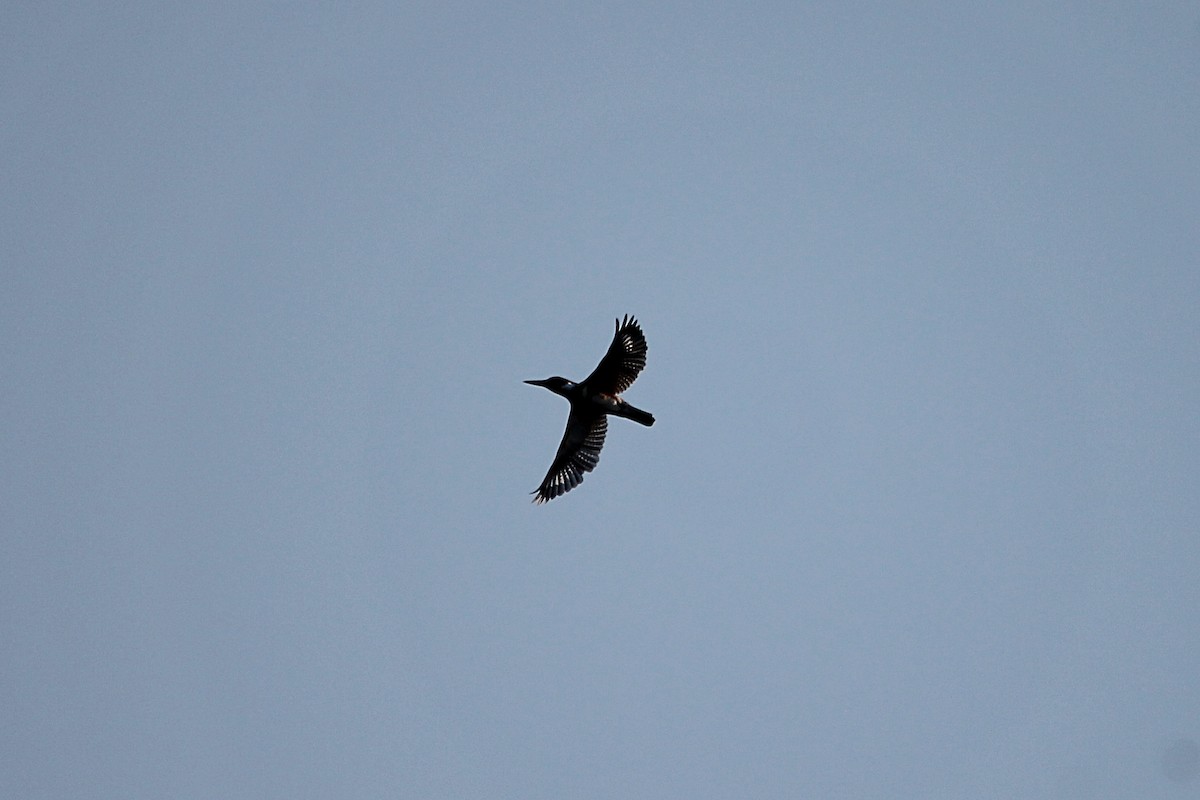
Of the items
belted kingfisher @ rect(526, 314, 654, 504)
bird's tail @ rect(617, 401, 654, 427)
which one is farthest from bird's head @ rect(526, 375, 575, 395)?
bird's tail @ rect(617, 401, 654, 427)

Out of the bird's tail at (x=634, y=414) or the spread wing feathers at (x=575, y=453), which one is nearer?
the bird's tail at (x=634, y=414)

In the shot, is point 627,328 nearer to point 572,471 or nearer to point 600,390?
point 600,390

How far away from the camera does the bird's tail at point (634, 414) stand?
27781 mm

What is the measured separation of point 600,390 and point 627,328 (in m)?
1.67

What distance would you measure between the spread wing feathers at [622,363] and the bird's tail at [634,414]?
623mm

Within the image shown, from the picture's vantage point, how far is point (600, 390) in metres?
28.4

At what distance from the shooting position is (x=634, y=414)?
28.0 m

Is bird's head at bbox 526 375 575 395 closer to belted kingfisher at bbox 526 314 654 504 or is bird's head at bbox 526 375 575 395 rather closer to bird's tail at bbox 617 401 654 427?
belted kingfisher at bbox 526 314 654 504

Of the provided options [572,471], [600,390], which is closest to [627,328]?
[600,390]

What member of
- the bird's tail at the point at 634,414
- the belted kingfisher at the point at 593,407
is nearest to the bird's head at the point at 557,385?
the belted kingfisher at the point at 593,407

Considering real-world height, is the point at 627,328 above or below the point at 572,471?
above

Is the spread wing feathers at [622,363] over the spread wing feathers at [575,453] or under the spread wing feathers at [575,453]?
over

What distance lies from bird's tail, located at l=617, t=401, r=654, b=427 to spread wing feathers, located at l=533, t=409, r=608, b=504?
110 centimetres

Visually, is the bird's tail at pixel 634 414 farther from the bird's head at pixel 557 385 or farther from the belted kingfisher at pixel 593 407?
the bird's head at pixel 557 385
